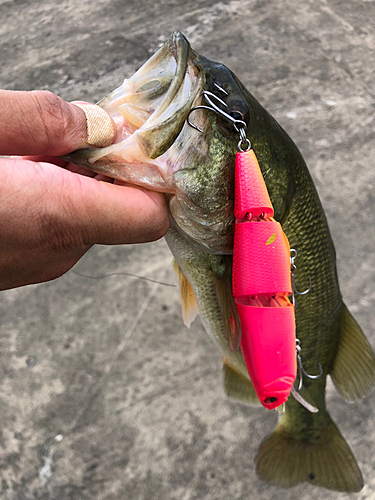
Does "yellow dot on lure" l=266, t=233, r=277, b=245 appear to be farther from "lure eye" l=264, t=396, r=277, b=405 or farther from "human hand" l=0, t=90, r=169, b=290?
"lure eye" l=264, t=396, r=277, b=405

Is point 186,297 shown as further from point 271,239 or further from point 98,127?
point 98,127

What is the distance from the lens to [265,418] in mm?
1978

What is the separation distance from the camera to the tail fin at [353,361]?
1479mm

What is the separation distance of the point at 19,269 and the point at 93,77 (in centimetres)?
262

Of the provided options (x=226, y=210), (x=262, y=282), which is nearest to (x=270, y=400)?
(x=262, y=282)

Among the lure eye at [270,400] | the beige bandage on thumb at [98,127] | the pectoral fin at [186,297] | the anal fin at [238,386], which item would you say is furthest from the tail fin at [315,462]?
the beige bandage on thumb at [98,127]

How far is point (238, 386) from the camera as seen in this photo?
1732 millimetres

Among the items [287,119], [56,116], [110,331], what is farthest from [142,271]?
[56,116]

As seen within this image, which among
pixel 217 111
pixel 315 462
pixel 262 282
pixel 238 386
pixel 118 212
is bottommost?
pixel 315 462

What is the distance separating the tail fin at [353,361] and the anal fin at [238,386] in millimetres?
343

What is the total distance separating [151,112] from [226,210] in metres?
0.27

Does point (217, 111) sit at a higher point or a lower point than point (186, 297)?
higher

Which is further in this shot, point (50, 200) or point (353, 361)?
point (353, 361)

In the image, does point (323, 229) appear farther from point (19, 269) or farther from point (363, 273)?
point (363, 273)
